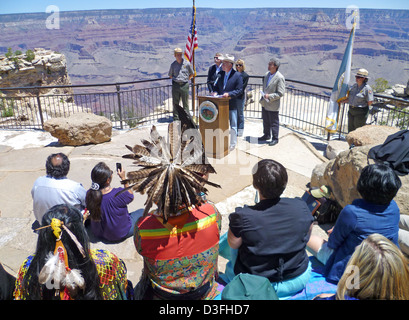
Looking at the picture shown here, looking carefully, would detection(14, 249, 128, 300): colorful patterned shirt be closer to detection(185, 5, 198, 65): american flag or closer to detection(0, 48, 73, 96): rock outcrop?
detection(185, 5, 198, 65): american flag

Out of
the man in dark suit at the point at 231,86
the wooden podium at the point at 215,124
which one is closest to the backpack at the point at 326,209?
the wooden podium at the point at 215,124

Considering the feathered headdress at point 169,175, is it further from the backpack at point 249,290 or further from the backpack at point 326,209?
the backpack at point 326,209

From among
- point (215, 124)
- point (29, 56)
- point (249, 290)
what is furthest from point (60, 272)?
point (29, 56)

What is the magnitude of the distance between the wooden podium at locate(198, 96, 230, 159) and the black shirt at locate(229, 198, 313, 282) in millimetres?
4196

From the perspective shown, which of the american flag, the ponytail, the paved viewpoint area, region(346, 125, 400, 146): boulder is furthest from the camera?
the american flag

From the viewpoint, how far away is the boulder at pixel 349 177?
388 centimetres

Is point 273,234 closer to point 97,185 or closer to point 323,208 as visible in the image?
point 97,185

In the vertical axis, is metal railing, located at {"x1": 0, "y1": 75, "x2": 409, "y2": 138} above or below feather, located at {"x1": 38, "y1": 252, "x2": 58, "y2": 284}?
below

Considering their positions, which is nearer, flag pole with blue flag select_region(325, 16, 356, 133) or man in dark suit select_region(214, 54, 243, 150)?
man in dark suit select_region(214, 54, 243, 150)

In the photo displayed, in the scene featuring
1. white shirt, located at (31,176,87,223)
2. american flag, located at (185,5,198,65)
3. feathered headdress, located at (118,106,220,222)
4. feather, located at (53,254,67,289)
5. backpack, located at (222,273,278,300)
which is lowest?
white shirt, located at (31,176,87,223)

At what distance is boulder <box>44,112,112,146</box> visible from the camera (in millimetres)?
7215

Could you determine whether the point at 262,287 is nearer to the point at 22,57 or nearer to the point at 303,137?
the point at 303,137

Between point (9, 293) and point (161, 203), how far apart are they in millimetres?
1268

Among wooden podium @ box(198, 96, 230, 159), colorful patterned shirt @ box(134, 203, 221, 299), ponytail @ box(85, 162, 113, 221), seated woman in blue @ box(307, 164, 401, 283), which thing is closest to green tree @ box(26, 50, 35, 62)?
wooden podium @ box(198, 96, 230, 159)
